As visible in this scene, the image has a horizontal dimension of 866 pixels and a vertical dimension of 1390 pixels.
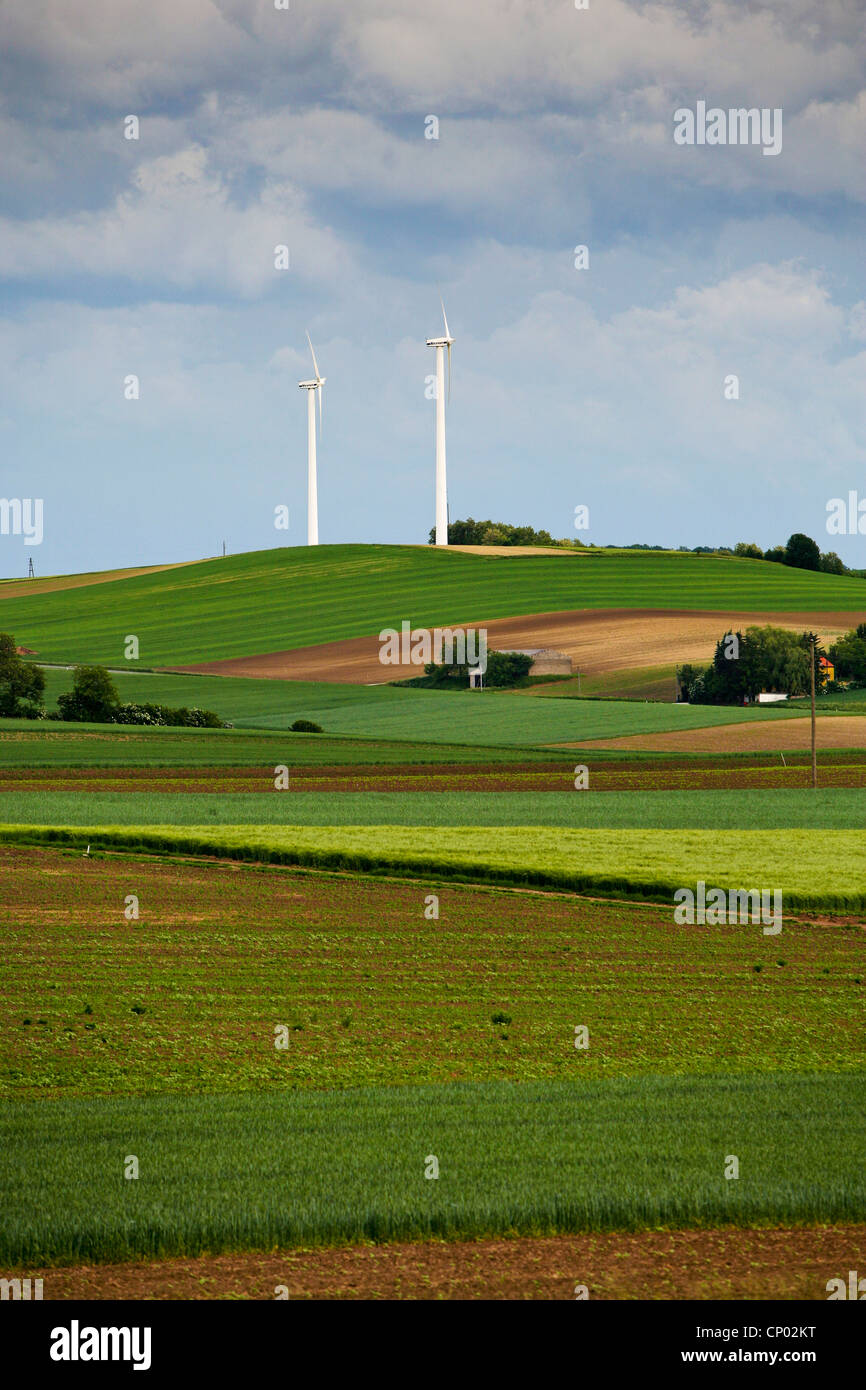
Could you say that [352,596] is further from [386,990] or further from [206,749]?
[386,990]

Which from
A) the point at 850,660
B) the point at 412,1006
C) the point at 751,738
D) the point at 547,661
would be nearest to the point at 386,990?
the point at 412,1006

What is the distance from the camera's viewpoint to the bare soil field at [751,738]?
3184 inches

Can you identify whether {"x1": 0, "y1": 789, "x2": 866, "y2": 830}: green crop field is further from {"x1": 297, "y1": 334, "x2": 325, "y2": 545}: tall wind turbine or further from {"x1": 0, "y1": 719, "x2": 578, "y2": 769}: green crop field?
{"x1": 297, "y1": 334, "x2": 325, "y2": 545}: tall wind turbine

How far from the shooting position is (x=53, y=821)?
1881 inches

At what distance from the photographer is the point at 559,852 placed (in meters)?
41.0

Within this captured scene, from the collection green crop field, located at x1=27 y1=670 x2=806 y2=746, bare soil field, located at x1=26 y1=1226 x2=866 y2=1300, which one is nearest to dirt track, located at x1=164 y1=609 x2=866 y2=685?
green crop field, located at x1=27 y1=670 x2=806 y2=746

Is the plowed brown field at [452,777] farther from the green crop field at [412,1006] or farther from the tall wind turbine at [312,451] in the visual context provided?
the tall wind turbine at [312,451]

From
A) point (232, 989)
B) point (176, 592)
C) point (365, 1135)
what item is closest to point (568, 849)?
point (232, 989)

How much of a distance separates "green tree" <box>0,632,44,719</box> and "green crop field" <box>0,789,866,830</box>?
3898 centimetres

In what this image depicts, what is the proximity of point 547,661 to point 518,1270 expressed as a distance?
10920 centimetres

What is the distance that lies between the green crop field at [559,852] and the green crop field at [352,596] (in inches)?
3581

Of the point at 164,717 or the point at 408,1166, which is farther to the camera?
the point at 164,717

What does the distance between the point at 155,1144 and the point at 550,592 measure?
14080 centimetres
